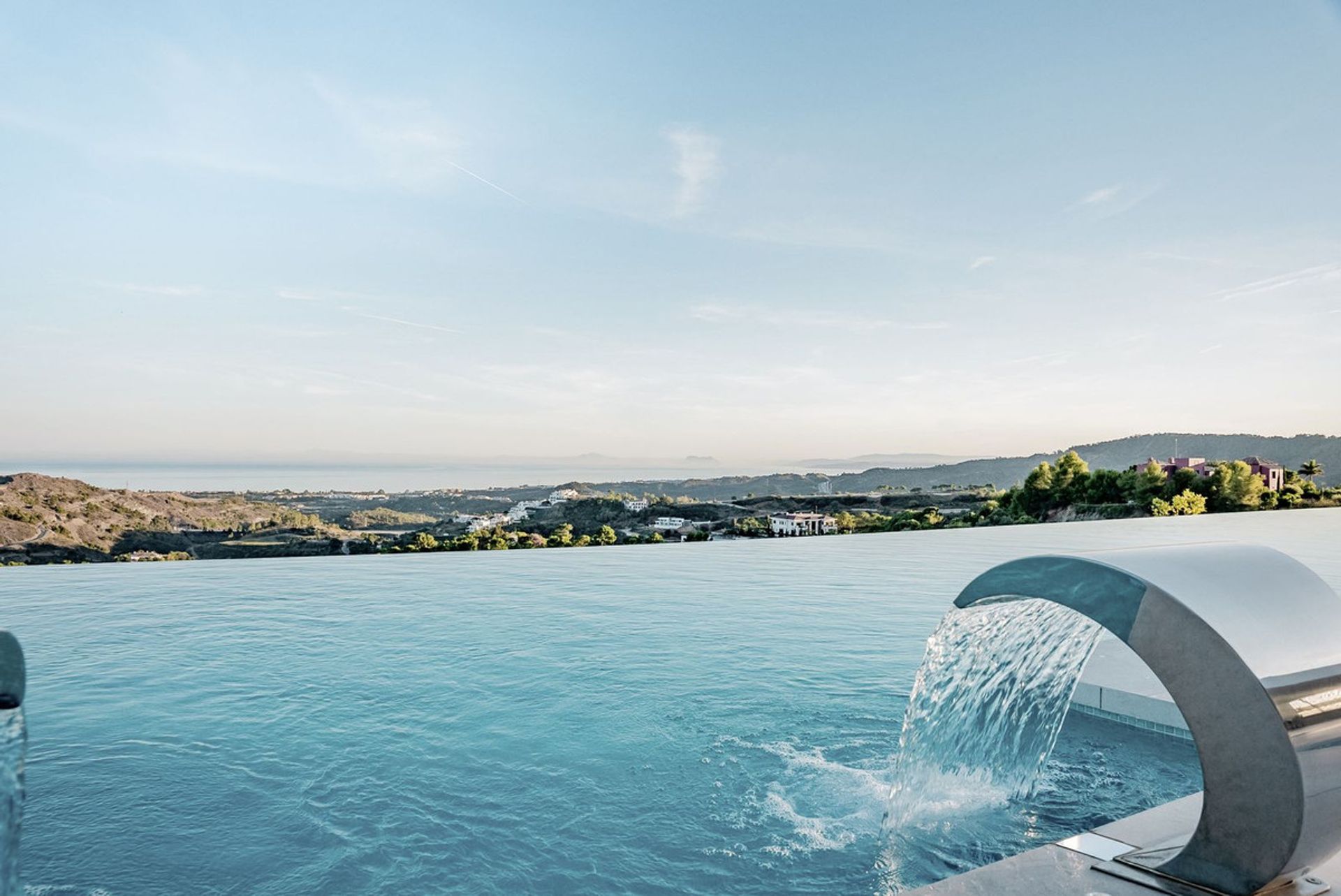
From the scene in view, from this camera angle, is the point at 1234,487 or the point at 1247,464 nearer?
the point at 1234,487

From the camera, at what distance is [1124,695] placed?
4.52 metres

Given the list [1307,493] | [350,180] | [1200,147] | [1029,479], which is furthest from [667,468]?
[1307,493]

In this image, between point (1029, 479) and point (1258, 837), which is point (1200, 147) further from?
point (1258, 837)

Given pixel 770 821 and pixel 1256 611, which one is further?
pixel 770 821

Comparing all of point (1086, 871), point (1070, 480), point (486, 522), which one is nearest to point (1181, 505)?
point (1070, 480)

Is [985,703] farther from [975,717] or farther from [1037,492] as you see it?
[1037,492]

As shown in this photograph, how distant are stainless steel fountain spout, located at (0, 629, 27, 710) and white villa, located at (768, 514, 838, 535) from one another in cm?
1554

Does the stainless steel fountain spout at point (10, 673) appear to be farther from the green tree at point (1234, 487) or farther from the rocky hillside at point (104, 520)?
the green tree at point (1234, 487)

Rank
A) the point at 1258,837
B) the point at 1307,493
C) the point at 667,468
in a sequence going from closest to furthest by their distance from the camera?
the point at 1258,837 < the point at 667,468 < the point at 1307,493

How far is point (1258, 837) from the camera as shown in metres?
2.11

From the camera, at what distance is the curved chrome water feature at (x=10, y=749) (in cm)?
203

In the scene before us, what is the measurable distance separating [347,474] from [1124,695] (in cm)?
1685

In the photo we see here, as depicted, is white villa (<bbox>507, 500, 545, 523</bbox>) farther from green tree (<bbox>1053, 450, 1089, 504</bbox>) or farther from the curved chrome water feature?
green tree (<bbox>1053, 450, 1089, 504</bbox>)

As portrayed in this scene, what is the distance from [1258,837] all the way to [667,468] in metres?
19.0
